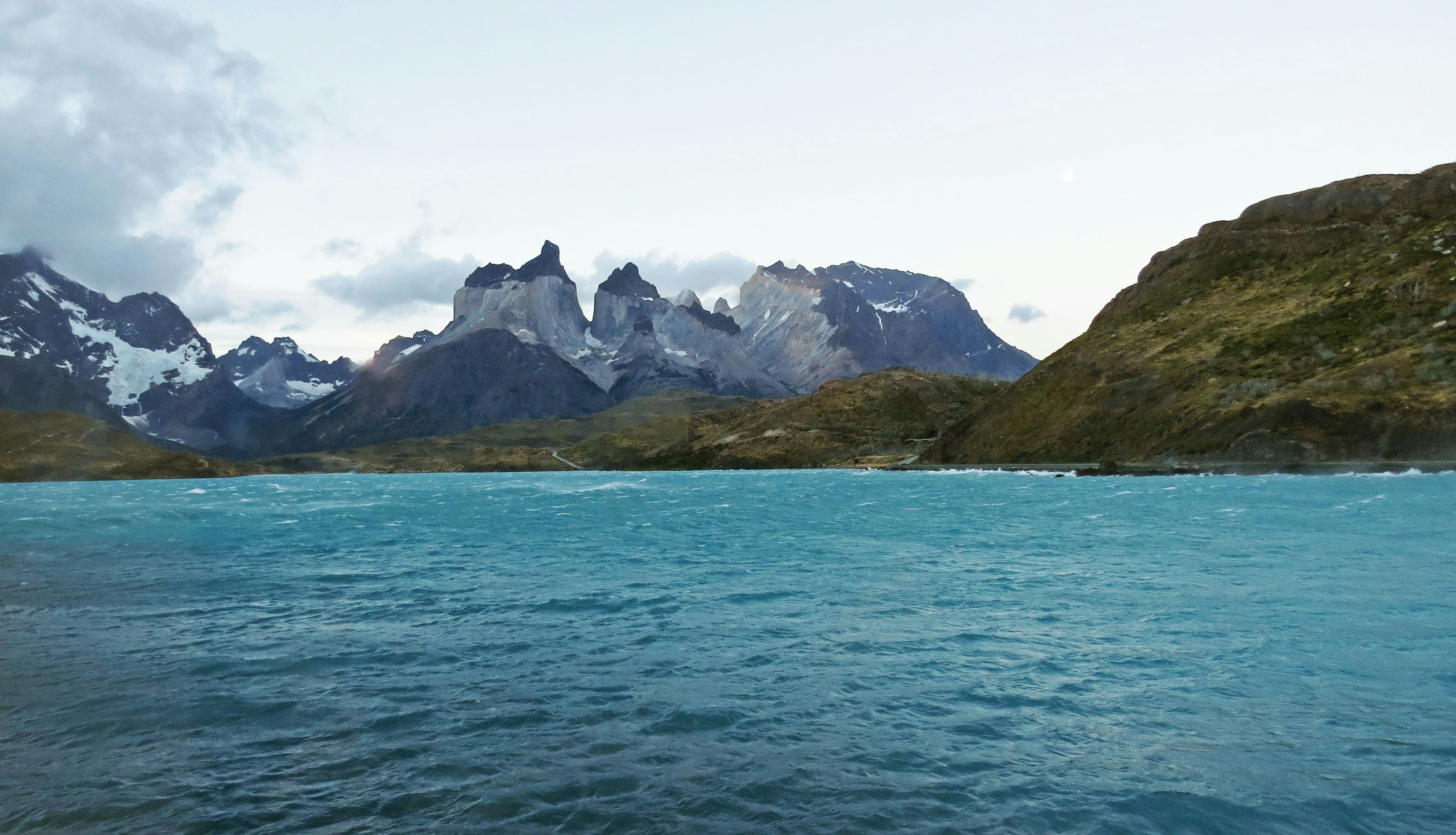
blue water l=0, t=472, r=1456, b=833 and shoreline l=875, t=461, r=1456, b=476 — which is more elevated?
shoreline l=875, t=461, r=1456, b=476

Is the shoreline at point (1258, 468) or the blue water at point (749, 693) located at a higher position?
the shoreline at point (1258, 468)

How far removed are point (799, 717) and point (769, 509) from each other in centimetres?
9004

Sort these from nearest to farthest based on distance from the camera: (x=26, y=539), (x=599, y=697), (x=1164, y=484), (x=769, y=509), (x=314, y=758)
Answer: (x=314, y=758), (x=599, y=697), (x=26, y=539), (x=769, y=509), (x=1164, y=484)

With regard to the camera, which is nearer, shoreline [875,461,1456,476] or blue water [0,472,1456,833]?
blue water [0,472,1456,833]

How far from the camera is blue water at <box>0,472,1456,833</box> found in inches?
651

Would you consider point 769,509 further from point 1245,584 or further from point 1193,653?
point 1193,653

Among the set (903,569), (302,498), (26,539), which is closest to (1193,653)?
(903,569)

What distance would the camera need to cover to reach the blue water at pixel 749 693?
16.5 meters

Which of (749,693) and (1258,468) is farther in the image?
(1258,468)

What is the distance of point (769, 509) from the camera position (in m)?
112

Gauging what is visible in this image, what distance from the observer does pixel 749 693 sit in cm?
2438

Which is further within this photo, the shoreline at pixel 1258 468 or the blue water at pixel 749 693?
the shoreline at pixel 1258 468

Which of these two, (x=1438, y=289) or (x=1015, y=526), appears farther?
(x=1438, y=289)

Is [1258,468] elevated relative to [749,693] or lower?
elevated
